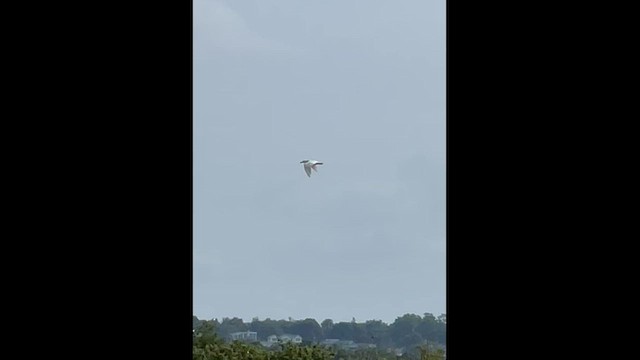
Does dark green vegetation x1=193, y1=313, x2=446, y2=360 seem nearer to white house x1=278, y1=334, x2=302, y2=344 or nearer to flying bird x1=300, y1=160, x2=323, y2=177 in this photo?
white house x1=278, y1=334, x2=302, y2=344

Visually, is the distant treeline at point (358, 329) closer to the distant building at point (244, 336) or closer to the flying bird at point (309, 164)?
the distant building at point (244, 336)

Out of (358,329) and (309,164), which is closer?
(358,329)

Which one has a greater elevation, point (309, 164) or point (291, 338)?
point (309, 164)

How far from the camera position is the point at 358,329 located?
9.82ft

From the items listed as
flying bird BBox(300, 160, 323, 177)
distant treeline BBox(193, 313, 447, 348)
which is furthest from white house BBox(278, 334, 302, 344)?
flying bird BBox(300, 160, 323, 177)

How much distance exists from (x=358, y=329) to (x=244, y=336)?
1.62 feet

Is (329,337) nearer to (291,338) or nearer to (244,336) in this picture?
(291,338)

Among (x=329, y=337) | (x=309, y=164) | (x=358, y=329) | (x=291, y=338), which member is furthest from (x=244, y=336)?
(x=309, y=164)

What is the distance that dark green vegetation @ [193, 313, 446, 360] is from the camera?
2883mm
